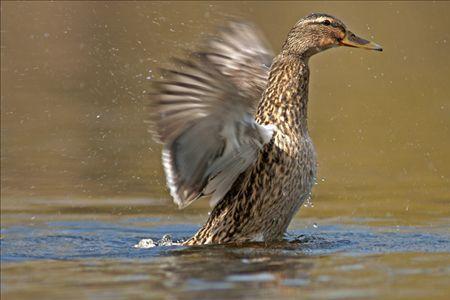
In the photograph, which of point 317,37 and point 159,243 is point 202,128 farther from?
point 317,37

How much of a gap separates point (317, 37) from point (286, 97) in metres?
0.58

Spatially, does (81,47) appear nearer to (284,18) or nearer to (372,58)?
(284,18)

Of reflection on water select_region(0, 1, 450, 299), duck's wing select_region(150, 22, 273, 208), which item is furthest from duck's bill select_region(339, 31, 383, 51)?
reflection on water select_region(0, 1, 450, 299)

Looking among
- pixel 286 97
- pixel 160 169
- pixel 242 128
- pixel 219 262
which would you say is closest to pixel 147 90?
pixel 160 169

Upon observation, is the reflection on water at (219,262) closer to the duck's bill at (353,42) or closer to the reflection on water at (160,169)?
the reflection on water at (160,169)

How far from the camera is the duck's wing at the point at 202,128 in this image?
301 inches

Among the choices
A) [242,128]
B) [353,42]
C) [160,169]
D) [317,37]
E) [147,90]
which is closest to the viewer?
[242,128]

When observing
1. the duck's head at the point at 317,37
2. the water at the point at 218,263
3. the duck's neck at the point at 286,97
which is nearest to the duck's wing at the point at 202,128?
the duck's neck at the point at 286,97

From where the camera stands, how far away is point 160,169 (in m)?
11.1

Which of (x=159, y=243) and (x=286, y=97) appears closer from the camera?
(x=286, y=97)

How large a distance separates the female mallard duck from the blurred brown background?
54.6 inches

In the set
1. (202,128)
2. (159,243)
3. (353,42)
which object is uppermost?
(353,42)

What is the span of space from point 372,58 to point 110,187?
563 centimetres

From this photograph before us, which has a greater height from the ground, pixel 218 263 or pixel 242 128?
pixel 242 128
